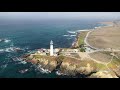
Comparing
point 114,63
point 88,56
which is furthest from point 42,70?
point 114,63

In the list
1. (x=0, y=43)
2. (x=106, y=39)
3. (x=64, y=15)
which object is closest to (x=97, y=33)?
(x=106, y=39)

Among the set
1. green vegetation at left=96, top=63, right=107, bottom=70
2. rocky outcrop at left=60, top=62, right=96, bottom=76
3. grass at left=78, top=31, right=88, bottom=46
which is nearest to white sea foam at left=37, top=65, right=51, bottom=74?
rocky outcrop at left=60, top=62, right=96, bottom=76

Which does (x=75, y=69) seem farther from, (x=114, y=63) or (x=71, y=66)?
(x=114, y=63)

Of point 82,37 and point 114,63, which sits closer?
point 114,63

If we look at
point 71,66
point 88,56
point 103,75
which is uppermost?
point 88,56

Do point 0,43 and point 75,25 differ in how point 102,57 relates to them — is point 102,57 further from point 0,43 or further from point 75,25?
point 0,43

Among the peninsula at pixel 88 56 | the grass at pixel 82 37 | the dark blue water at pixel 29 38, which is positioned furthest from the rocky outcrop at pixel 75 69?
the grass at pixel 82 37
